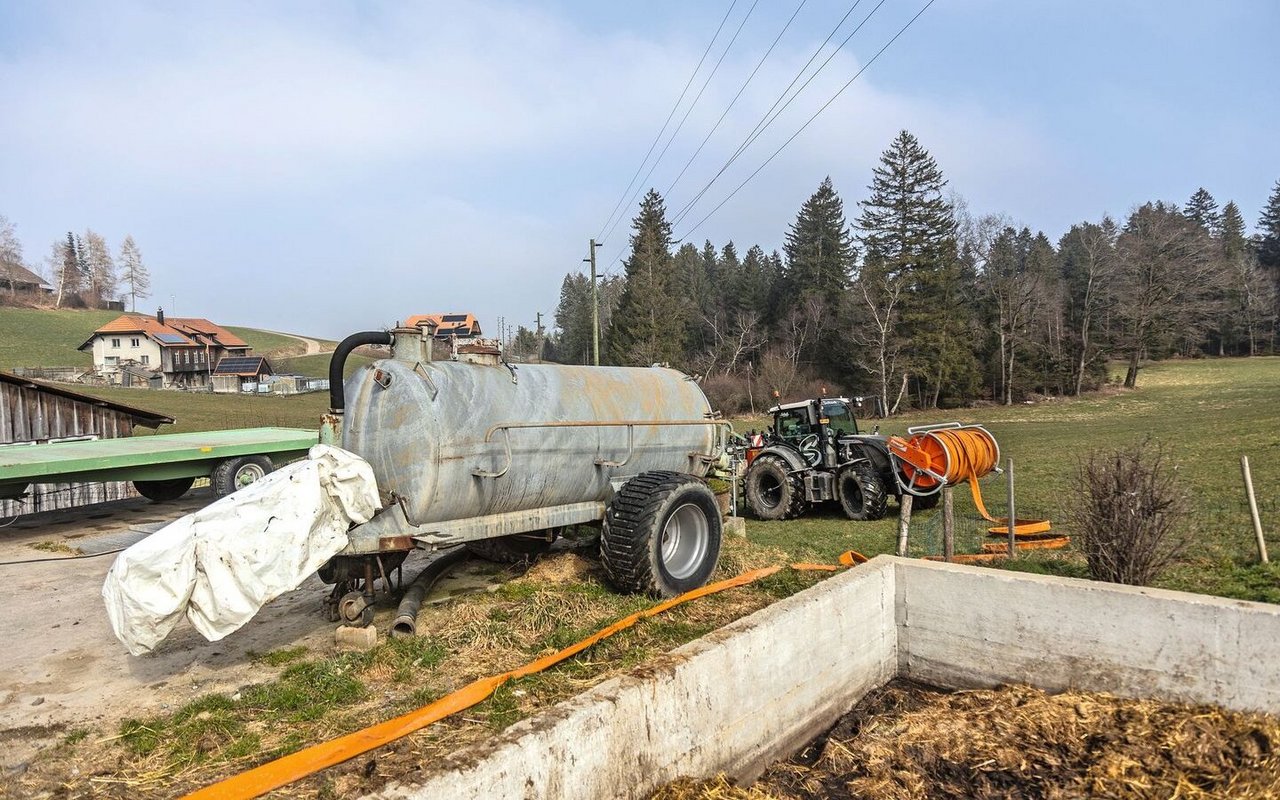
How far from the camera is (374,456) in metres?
5.17

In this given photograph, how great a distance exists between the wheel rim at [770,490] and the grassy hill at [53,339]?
56645 millimetres

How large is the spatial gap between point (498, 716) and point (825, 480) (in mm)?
9221

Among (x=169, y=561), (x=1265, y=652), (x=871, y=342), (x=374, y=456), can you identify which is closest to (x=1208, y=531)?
(x=1265, y=652)

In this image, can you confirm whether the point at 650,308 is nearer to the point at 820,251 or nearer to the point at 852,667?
the point at 820,251

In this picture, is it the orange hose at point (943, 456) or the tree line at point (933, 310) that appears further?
the tree line at point (933, 310)

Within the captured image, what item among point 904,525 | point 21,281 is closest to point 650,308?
point 904,525

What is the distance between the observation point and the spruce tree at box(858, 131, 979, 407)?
41.5 meters

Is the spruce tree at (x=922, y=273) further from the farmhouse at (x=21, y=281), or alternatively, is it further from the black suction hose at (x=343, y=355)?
the farmhouse at (x=21, y=281)

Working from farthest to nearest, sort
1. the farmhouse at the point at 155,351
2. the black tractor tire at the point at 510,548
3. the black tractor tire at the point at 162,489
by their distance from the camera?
the farmhouse at the point at 155,351, the black tractor tire at the point at 162,489, the black tractor tire at the point at 510,548

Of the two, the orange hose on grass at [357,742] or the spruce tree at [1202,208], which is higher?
the spruce tree at [1202,208]

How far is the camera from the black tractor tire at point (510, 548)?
22.2ft

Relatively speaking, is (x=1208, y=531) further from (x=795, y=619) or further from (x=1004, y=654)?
(x=795, y=619)

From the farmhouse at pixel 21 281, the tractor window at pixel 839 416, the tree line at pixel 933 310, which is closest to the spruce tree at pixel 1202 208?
the tree line at pixel 933 310

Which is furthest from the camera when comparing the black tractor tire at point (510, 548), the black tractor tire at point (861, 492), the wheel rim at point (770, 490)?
the wheel rim at point (770, 490)
